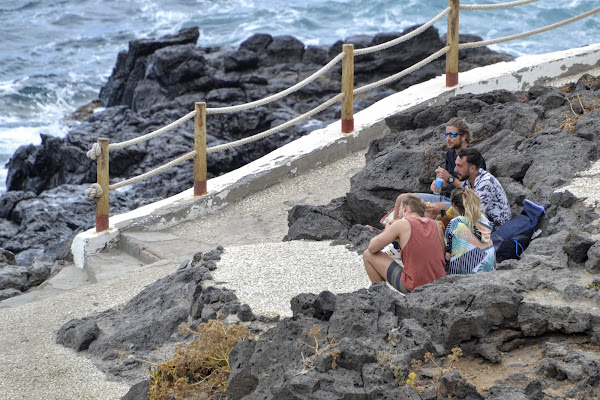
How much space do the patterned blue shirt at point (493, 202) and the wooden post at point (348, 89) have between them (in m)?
3.56

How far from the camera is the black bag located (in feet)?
19.7

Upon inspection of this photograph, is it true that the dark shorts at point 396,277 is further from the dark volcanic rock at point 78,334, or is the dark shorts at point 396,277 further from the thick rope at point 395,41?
the thick rope at point 395,41

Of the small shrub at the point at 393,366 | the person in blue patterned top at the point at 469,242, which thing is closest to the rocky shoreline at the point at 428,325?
the small shrub at the point at 393,366

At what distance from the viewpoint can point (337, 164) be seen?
32.1 ft

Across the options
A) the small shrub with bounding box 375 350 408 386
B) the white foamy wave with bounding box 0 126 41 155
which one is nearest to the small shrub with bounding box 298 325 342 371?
the small shrub with bounding box 375 350 408 386

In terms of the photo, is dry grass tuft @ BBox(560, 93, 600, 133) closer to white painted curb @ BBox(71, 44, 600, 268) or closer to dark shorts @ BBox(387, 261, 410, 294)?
white painted curb @ BBox(71, 44, 600, 268)

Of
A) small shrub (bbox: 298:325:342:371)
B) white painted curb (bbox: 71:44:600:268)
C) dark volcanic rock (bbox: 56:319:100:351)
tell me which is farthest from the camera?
white painted curb (bbox: 71:44:600:268)

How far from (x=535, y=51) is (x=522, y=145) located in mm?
28201

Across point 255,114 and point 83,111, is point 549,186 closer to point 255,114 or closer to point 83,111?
point 255,114

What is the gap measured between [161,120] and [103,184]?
947cm

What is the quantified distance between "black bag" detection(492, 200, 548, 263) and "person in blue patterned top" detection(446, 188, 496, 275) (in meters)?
0.29

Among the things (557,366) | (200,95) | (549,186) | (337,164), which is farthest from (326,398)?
(200,95)

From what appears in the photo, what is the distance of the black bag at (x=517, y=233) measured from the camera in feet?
19.7

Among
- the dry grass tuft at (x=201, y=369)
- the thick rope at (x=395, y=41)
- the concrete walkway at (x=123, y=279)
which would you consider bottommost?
the concrete walkway at (x=123, y=279)
